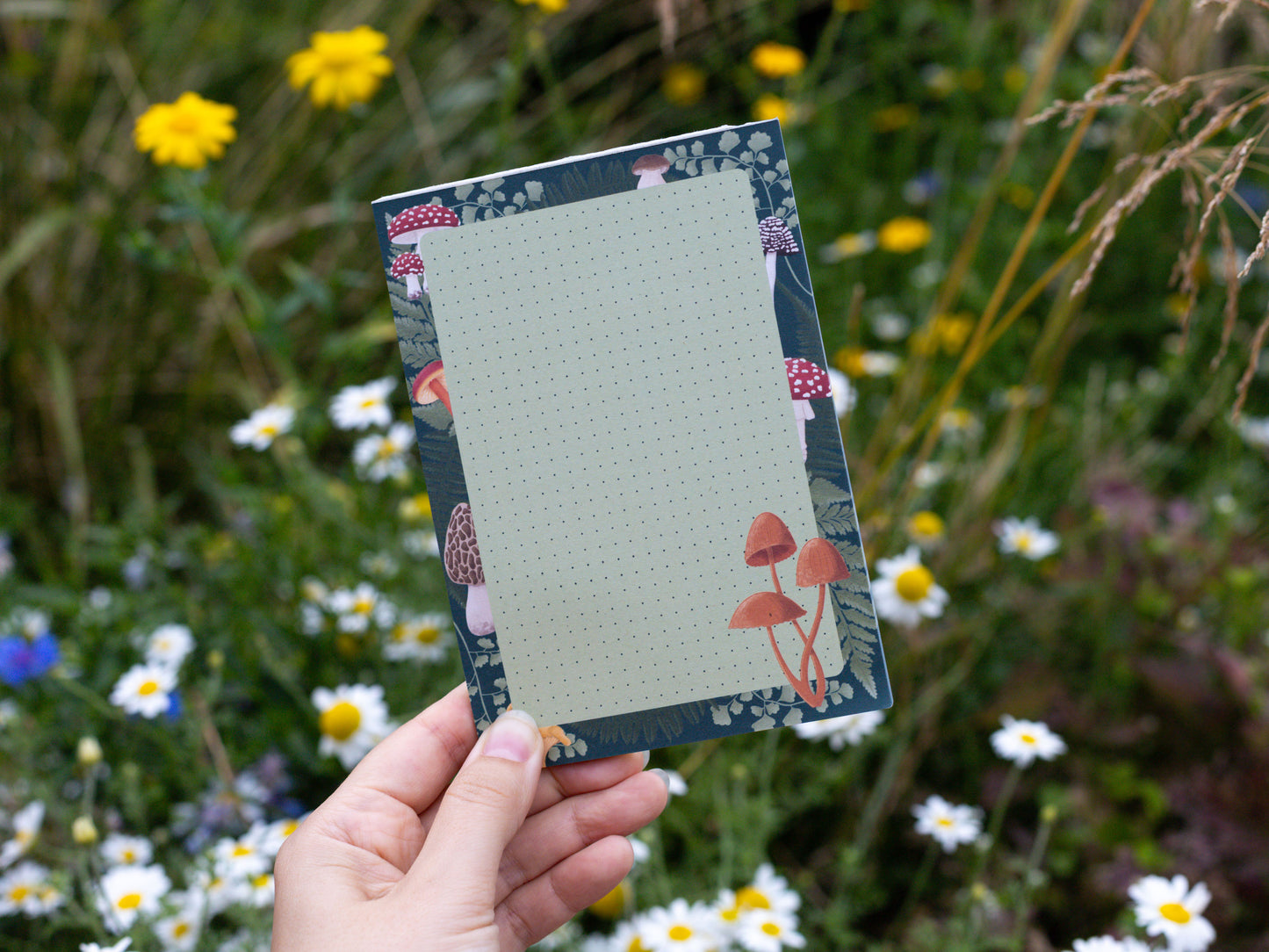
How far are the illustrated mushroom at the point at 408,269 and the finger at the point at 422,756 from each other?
1.40ft

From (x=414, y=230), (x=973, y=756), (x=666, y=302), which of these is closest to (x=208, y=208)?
(x=414, y=230)

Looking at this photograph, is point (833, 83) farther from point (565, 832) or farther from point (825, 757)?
point (565, 832)

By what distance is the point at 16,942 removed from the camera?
1145 mm

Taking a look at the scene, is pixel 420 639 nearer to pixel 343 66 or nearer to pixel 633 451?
pixel 633 451

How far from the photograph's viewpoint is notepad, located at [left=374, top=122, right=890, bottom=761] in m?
0.90

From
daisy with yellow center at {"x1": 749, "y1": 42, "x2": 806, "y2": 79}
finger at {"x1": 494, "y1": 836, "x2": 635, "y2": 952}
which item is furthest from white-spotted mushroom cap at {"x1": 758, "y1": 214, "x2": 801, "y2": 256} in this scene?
daisy with yellow center at {"x1": 749, "y1": 42, "x2": 806, "y2": 79}

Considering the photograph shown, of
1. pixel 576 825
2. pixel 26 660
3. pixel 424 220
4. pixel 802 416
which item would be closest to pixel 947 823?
pixel 576 825

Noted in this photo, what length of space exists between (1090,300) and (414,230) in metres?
2.03

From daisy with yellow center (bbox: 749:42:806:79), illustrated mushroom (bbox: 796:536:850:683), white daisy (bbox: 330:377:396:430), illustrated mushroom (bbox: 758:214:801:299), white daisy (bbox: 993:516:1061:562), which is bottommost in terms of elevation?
white daisy (bbox: 993:516:1061:562)

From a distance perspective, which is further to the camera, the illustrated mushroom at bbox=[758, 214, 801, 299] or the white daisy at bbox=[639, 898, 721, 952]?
the white daisy at bbox=[639, 898, 721, 952]

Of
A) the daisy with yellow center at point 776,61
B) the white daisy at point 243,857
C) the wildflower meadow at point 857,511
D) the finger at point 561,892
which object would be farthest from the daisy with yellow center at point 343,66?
the finger at point 561,892

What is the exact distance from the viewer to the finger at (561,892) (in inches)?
38.8

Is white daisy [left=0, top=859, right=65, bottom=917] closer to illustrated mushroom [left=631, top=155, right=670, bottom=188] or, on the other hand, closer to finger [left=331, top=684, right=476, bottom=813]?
finger [left=331, top=684, right=476, bottom=813]

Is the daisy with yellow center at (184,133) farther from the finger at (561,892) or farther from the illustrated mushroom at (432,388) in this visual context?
the finger at (561,892)
